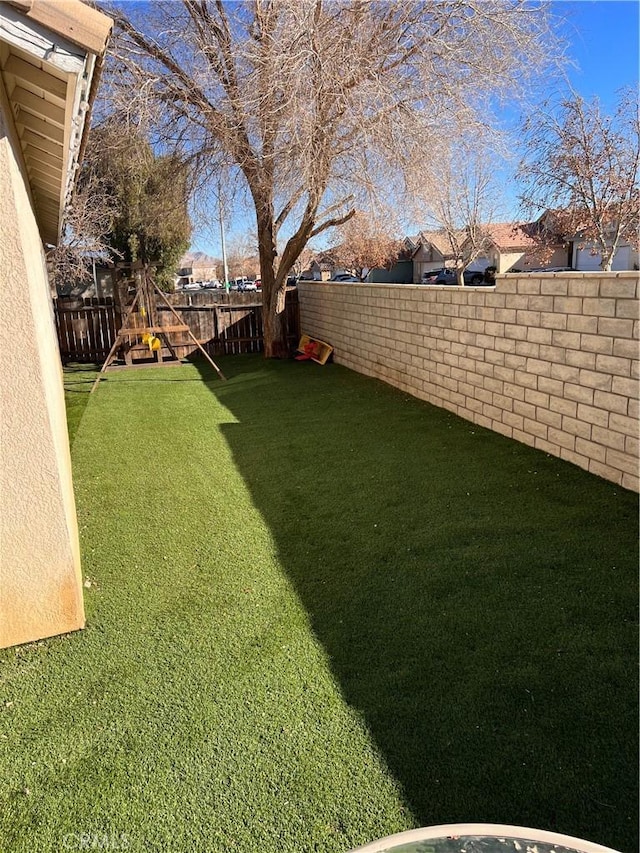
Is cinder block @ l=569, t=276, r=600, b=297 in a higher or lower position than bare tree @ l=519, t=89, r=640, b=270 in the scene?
lower

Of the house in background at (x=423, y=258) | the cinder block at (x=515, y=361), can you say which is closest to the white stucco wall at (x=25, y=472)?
the cinder block at (x=515, y=361)

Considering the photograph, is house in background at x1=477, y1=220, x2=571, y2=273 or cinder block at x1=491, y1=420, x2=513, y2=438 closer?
cinder block at x1=491, y1=420, x2=513, y2=438

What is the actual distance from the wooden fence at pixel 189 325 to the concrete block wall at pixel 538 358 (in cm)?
583

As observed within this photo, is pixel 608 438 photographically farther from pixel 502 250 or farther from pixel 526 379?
pixel 502 250

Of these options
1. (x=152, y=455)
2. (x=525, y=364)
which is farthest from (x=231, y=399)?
(x=525, y=364)

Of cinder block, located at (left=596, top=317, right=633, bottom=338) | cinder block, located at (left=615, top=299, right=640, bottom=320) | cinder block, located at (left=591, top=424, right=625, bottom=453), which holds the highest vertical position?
cinder block, located at (left=615, top=299, right=640, bottom=320)

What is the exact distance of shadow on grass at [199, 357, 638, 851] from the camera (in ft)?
6.36

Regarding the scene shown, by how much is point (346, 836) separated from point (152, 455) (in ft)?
14.8

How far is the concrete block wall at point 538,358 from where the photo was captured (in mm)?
4094

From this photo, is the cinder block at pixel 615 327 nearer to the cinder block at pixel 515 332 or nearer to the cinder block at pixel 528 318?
the cinder block at pixel 528 318

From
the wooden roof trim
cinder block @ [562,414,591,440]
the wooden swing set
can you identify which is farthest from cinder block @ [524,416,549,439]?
the wooden swing set

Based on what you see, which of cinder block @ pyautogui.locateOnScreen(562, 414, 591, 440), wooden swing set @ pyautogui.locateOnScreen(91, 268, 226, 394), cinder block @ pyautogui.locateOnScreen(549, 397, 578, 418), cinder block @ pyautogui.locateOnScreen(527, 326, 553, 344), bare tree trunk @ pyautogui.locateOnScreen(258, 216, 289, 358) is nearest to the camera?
cinder block @ pyautogui.locateOnScreen(562, 414, 591, 440)

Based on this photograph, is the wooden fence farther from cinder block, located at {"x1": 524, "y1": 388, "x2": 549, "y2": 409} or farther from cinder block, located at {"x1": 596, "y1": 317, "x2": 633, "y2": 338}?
cinder block, located at {"x1": 596, "y1": 317, "x2": 633, "y2": 338}

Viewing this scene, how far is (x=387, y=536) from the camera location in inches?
149
